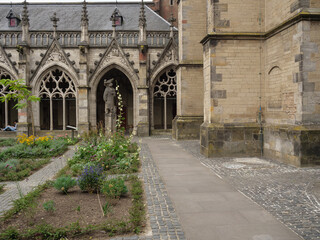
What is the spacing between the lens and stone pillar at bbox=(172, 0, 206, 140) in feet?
46.1

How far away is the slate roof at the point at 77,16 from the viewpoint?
20.4m

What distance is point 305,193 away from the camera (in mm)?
4785

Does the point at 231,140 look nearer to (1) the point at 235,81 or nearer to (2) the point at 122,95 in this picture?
(1) the point at 235,81

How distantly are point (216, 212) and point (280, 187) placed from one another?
195 cm

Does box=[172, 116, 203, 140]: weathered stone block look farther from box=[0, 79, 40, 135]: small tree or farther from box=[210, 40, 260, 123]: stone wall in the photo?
box=[0, 79, 40, 135]: small tree

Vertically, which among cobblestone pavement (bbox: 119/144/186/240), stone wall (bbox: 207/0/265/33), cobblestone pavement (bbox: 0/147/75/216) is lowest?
cobblestone pavement (bbox: 0/147/75/216)

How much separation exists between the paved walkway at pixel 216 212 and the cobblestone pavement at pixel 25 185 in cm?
267

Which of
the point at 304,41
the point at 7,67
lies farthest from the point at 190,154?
the point at 7,67

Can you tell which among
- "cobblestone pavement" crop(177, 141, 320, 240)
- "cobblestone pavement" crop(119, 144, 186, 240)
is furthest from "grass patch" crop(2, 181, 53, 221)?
"cobblestone pavement" crop(177, 141, 320, 240)

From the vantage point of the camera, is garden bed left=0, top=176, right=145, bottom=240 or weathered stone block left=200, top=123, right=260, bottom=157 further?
weathered stone block left=200, top=123, right=260, bottom=157

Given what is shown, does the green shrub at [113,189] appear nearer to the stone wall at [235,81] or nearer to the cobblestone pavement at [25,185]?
the cobblestone pavement at [25,185]

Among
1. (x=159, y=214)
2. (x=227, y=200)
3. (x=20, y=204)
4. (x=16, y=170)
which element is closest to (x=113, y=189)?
(x=159, y=214)

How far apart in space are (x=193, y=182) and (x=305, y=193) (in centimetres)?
208

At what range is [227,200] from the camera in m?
4.47
